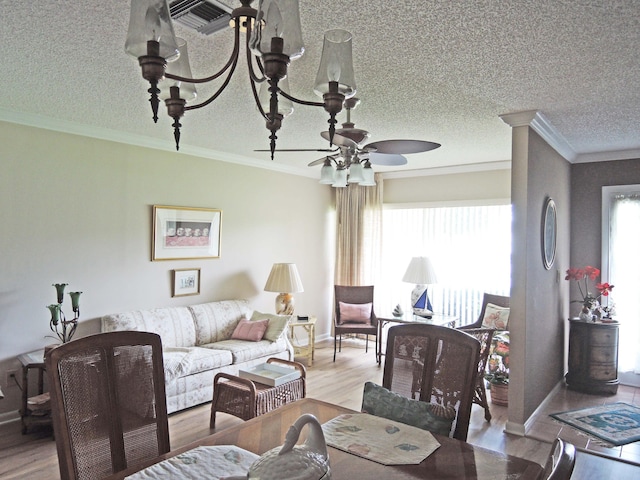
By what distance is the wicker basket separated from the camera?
4387 mm

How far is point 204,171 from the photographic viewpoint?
529cm

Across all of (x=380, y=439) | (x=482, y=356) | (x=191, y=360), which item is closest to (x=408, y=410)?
(x=380, y=439)

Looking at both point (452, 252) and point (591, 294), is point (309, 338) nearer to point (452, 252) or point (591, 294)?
point (452, 252)

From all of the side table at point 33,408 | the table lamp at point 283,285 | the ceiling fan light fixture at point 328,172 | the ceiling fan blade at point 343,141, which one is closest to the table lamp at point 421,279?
the table lamp at point 283,285

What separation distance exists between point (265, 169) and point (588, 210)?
12.9 feet

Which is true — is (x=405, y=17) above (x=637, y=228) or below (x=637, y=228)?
above

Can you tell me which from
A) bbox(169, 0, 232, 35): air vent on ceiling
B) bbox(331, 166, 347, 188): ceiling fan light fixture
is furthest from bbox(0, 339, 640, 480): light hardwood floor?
bbox(169, 0, 232, 35): air vent on ceiling

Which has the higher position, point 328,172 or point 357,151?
point 357,151

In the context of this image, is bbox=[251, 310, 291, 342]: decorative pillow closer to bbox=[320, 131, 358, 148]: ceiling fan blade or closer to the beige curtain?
the beige curtain

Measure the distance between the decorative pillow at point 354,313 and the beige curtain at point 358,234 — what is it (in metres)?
0.71

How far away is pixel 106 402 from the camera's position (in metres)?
1.60

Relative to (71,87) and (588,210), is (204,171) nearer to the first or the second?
(71,87)

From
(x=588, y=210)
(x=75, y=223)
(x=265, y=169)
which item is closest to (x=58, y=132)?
(x=75, y=223)

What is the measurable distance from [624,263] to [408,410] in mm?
4395
